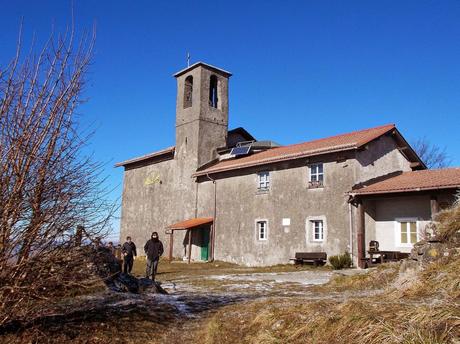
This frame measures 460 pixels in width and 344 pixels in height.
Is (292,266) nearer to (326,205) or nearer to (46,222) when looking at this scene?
(326,205)

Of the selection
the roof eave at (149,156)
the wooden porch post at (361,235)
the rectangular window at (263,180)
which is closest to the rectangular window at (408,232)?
the wooden porch post at (361,235)

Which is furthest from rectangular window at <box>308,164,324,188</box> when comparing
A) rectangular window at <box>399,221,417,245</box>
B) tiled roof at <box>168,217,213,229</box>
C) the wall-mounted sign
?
the wall-mounted sign

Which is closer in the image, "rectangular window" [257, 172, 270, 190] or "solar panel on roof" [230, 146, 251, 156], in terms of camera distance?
"rectangular window" [257, 172, 270, 190]

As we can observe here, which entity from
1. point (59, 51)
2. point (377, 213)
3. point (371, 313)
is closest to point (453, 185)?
point (377, 213)

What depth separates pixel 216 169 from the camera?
24.4 metres

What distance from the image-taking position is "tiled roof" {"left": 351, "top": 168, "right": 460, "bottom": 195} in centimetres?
1631

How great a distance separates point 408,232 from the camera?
18391 millimetres

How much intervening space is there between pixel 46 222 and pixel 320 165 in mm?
16393

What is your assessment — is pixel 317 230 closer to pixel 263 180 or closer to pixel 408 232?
pixel 408 232

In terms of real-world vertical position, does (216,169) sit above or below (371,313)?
above

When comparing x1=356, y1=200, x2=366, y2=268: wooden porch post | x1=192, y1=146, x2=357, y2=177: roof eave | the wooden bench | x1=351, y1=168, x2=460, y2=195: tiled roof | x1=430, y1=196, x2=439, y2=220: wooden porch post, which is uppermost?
x1=192, y1=146, x2=357, y2=177: roof eave

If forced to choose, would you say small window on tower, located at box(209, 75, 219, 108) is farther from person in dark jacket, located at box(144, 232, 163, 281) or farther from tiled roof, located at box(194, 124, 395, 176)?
person in dark jacket, located at box(144, 232, 163, 281)

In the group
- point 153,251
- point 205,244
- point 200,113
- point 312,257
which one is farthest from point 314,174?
point 153,251

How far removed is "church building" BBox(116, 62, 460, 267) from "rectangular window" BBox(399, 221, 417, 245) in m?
0.04
